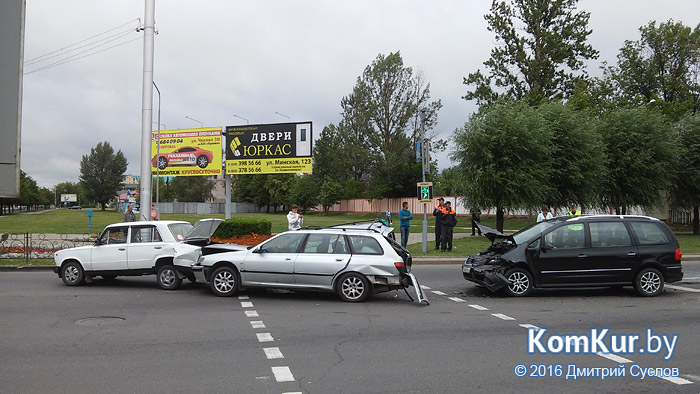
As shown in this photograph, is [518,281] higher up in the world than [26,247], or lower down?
lower down

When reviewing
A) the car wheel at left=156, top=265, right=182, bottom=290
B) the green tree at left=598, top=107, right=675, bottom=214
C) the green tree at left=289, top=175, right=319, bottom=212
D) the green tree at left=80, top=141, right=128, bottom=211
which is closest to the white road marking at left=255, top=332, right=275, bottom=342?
the car wheel at left=156, top=265, right=182, bottom=290

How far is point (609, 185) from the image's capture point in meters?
29.9

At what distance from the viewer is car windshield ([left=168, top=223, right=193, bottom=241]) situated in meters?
11.9

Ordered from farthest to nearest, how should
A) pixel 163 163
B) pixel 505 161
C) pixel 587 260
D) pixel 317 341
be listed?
1. pixel 163 163
2. pixel 505 161
3. pixel 587 260
4. pixel 317 341

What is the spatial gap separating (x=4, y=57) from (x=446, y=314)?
7.74m

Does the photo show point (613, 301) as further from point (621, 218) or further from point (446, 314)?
point (446, 314)

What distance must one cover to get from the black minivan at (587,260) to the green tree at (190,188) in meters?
100

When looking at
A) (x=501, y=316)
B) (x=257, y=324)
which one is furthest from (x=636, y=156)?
(x=257, y=324)

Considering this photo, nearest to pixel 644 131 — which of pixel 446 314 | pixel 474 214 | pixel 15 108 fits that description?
pixel 474 214

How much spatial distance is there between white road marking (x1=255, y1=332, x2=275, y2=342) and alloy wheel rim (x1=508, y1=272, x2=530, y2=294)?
5.61 m

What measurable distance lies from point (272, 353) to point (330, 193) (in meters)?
71.5

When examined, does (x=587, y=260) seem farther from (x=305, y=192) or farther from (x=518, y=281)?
(x=305, y=192)

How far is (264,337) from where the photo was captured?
23.4 ft

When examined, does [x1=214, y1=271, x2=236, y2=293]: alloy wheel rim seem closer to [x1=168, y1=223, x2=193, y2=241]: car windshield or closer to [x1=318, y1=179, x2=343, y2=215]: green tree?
[x1=168, y1=223, x2=193, y2=241]: car windshield
